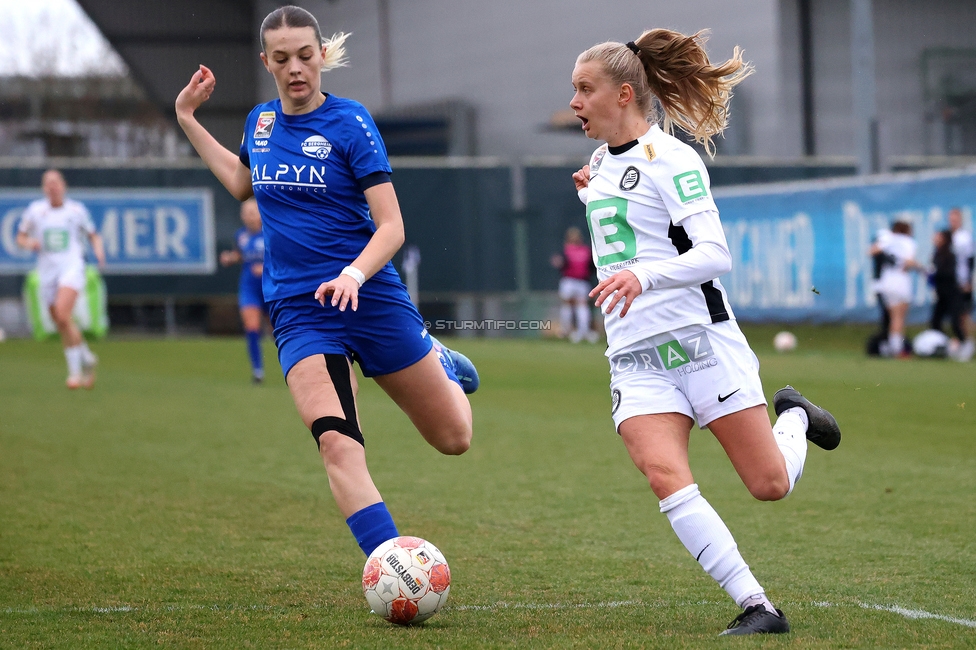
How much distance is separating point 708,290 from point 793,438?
2.60 ft

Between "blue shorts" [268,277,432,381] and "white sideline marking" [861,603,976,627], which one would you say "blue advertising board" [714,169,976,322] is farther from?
"blue shorts" [268,277,432,381]

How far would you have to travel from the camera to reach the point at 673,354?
13.8ft

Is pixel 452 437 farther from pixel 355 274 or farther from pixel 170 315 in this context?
pixel 170 315

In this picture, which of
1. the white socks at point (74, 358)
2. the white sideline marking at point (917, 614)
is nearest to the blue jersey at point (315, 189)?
the white sideline marking at point (917, 614)

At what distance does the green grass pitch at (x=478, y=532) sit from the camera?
4.34 metres

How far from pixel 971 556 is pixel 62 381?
12.4m

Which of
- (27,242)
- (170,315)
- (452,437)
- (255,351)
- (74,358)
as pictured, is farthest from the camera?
(170,315)

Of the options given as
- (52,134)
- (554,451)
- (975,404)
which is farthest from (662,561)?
(52,134)

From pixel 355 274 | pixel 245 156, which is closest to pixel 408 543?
pixel 355 274

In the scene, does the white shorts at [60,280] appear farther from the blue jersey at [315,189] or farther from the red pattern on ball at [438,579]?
the red pattern on ball at [438,579]

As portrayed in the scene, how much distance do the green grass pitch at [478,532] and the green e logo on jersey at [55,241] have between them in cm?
208

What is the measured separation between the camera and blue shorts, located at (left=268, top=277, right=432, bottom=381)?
4664 mm

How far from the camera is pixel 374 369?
189 inches

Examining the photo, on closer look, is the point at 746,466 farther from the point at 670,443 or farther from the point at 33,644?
the point at 33,644
